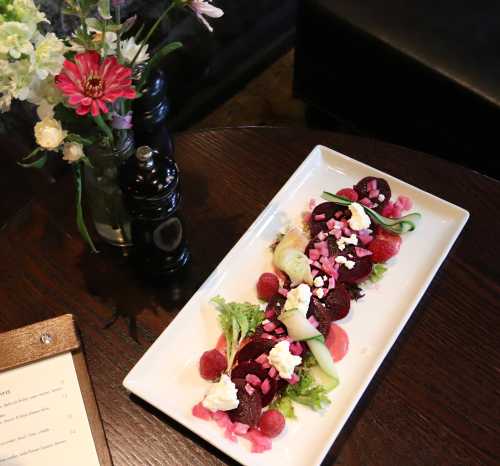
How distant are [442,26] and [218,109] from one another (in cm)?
80

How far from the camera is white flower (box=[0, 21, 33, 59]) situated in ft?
2.29

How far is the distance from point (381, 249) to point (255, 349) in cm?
31

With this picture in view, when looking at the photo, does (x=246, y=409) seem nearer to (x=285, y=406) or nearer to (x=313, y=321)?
(x=285, y=406)

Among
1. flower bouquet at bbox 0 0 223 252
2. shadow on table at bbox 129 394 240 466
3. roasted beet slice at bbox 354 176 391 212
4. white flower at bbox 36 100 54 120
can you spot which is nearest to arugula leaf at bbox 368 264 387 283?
roasted beet slice at bbox 354 176 391 212

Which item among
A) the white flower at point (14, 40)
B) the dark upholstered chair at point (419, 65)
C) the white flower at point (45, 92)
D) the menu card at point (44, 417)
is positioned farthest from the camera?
the dark upholstered chair at point (419, 65)

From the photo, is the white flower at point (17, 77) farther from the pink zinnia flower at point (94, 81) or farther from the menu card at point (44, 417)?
the menu card at point (44, 417)

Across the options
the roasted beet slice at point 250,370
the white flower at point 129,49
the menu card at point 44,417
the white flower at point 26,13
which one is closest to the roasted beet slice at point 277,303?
the roasted beet slice at point 250,370

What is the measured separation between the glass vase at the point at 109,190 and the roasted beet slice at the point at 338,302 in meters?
0.36

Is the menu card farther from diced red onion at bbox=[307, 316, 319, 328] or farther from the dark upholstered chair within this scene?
the dark upholstered chair

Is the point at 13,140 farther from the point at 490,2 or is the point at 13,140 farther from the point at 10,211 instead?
the point at 490,2

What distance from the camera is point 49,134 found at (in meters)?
0.78

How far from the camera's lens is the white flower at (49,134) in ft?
2.56

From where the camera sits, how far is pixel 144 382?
0.96 meters

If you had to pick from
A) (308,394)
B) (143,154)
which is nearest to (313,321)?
(308,394)
